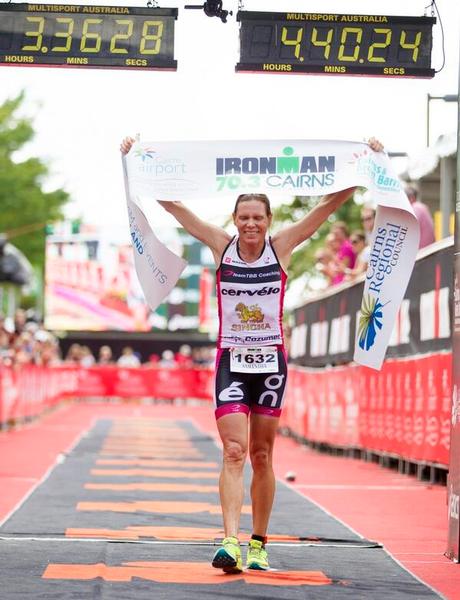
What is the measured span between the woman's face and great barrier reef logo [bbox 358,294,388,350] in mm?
1238

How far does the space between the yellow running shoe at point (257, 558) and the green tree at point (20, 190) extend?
50.9 m

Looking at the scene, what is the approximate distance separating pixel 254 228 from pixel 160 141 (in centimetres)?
131

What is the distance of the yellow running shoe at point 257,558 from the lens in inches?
309

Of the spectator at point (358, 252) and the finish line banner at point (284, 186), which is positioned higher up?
the spectator at point (358, 252)

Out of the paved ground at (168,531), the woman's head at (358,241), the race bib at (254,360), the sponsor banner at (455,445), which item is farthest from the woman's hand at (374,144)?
the woman's head at (358,241)

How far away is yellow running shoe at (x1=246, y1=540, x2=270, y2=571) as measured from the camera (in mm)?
7848

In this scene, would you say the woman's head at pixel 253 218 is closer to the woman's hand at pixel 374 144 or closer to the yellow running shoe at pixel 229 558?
the woman's hand at pixel 374 144

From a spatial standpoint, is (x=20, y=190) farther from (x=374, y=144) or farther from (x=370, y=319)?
(x=374, y=144)

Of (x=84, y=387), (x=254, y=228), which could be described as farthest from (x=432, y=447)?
(x=84, y=387)

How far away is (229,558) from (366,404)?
432 inches

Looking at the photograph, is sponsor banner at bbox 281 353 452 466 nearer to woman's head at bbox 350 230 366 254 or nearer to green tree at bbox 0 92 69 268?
woman's head at bbox 350 230 366 254

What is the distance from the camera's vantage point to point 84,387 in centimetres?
4991

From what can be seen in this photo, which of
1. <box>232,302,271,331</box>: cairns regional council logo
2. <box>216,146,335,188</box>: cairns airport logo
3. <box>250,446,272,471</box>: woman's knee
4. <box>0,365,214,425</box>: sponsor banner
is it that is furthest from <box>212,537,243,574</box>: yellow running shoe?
<box>0,365,214,425</box>: sponsor banner

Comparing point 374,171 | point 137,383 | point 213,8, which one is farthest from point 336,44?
point 137,383
